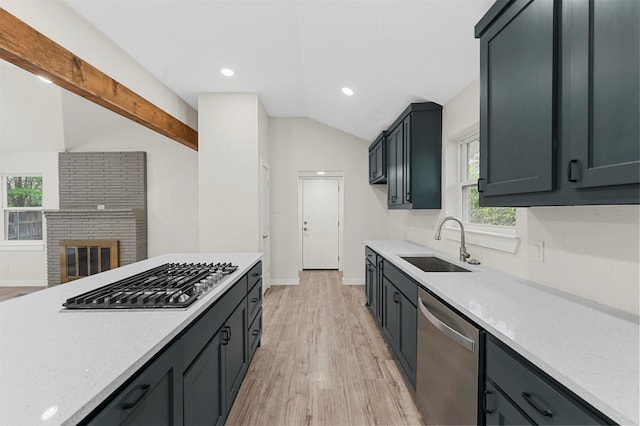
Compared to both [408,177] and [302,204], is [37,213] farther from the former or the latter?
[408,177]

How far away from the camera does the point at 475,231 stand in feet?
7.98

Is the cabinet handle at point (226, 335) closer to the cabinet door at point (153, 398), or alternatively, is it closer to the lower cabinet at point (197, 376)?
the lower cabinet at point (197, 376)

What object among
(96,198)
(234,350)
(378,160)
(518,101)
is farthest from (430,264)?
(96,198)

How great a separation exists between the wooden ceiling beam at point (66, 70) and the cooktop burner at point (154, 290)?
70.2 inches

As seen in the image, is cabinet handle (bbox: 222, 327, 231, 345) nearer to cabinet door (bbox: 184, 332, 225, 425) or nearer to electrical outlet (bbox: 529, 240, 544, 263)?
cabinet door (bbox: 184, 332, 225, 425)

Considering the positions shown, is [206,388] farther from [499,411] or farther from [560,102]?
[560,102]

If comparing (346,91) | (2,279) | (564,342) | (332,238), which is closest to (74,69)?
(346,91)

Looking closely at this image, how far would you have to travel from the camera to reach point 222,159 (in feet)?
13.9

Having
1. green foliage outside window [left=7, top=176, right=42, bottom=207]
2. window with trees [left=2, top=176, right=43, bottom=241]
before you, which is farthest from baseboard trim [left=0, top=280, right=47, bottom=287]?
green foliage outside window [left=7, top=176, right=42, bottom=207]

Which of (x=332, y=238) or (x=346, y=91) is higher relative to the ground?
(x=346, y=91)

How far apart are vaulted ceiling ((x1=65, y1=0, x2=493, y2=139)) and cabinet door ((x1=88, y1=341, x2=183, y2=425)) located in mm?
2324

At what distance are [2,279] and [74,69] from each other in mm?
5672

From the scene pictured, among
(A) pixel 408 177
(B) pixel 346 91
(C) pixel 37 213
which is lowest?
(C) pixel 37 213

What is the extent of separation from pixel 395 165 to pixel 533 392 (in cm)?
304
